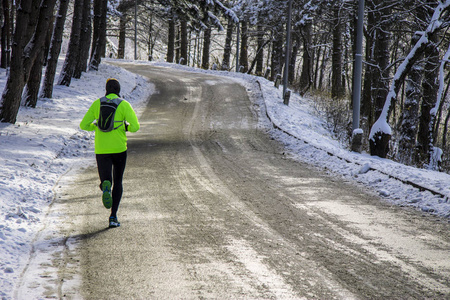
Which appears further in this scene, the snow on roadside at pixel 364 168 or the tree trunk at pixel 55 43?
the tree trunk at pixel 55 43

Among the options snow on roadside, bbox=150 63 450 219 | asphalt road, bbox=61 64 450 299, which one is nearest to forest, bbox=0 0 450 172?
snow on roadside, bbox=150 63 450 219

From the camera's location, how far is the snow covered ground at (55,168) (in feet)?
17.8

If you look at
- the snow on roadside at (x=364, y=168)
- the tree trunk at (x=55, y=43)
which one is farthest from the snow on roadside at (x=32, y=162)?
the snow on roadside at (x=364, y=168)

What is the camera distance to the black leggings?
596 cm

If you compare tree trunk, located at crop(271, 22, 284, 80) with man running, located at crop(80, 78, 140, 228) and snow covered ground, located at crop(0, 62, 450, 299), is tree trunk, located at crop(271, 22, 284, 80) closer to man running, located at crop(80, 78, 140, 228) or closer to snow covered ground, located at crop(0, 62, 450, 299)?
snow covered ground, located at crop(0, 62, 450, 299)

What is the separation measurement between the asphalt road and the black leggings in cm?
40

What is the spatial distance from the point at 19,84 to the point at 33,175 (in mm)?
4916

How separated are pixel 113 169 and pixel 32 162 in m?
3.84

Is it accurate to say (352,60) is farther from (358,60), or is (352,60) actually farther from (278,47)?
(278,47)

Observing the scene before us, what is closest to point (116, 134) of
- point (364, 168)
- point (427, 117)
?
point (364, 168)

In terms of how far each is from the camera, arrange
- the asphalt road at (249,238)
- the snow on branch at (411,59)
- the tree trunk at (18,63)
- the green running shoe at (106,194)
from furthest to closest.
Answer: the tree trunk at (18,63) → the snow on branch at (411,59) → the green running shoe at (106,194) → the asphalt road at (249,238)

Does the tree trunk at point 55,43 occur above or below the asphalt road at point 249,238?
above

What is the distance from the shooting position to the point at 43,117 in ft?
47.2

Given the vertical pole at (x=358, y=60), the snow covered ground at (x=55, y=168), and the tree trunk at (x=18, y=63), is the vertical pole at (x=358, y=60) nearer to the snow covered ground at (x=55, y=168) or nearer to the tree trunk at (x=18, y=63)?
the snow covered ground at (x=55, y=168)
